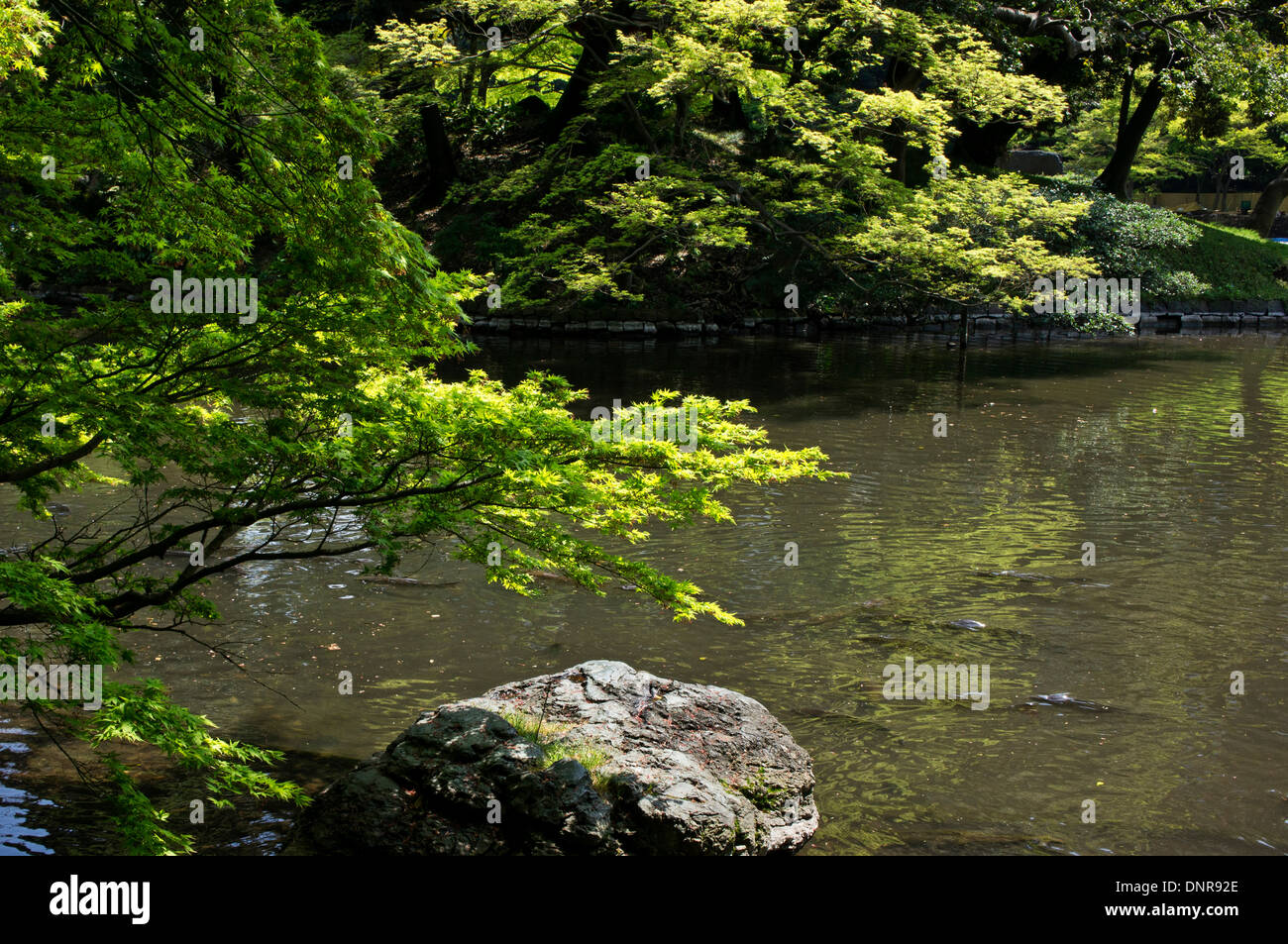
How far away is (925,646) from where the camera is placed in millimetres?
8281

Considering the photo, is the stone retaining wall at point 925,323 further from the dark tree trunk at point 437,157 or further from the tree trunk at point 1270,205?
the tree trunk at point 1270,205

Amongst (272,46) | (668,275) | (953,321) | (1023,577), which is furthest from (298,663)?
(953,321)

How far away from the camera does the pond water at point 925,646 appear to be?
603 centimetres

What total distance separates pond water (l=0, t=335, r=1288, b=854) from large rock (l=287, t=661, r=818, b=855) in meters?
0.37

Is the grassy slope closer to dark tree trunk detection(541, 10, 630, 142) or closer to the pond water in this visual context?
dark tree trunk detection(541, 10, 630, 142)

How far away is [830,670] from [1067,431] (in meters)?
10.4

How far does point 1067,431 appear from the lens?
54.2 feet

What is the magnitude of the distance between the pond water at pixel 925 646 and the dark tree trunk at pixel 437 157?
1754 centimetres

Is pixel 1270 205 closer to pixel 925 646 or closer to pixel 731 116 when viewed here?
pixel 731 116

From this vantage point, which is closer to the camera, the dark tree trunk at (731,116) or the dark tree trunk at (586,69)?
the dark tree trunk at (586,69)

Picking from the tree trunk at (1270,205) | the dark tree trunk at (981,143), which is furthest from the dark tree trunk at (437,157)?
the tree trunk at (1270,205)

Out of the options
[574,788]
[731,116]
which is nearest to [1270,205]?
[731,116]
